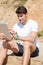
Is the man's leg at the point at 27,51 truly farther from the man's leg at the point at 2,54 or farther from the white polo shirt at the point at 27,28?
the man's leg at the point at 2,54

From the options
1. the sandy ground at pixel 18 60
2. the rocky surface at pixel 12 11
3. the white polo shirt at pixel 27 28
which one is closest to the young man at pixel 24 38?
the white polo shirt at pixel 27 28

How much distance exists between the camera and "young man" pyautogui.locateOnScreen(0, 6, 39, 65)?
5688mm

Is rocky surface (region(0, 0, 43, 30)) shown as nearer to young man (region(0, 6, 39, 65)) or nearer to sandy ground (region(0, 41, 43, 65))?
sandy ground (region(0, 41, 43, 65))

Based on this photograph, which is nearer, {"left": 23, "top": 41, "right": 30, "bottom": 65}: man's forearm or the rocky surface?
{"left": 23, "top": 41, "right": 30, "bottom": 65}: man's forearm

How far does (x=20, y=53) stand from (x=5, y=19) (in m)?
11.7

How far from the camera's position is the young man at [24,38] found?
18.7ft

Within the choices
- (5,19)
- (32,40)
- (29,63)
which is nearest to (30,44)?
(32,40)

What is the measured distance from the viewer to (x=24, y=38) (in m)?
5.71

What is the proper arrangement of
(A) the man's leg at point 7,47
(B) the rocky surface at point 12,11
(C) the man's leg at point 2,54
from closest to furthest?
(A) the man's leg at point 7,47 < (C) the man's leg at point 2,54 < (B) the rocky surface at point 12,11

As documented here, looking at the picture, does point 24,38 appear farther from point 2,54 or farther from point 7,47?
Result: point 2,54

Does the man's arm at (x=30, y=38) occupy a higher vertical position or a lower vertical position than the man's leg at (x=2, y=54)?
higher

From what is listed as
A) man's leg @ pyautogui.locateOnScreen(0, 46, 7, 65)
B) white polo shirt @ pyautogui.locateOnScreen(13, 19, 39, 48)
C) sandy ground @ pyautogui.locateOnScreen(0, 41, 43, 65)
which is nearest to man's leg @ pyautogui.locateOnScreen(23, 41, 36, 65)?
white polo shirt @ pyautogui.locateOnScreen(13, 19, 39, 48)

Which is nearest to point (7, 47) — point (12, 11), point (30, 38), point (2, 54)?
point (2, 54)

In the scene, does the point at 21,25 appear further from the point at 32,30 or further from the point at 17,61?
the point at 17,61
